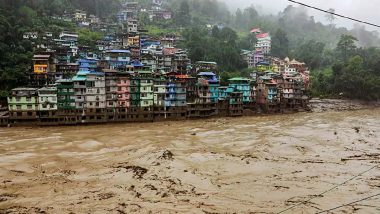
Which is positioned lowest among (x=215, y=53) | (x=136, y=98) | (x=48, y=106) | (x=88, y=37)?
(x=48, y=106)

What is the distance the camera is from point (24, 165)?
18.4 meters

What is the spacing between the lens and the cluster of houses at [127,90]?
31.1m

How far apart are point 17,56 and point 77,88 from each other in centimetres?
1169

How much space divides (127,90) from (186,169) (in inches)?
685

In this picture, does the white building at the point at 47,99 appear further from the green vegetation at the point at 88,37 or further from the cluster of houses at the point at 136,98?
the green vegetation at the point at 88,37

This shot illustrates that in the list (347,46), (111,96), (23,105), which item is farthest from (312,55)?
(23,105)

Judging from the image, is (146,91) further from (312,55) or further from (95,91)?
(312,55)

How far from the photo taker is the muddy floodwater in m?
12.9

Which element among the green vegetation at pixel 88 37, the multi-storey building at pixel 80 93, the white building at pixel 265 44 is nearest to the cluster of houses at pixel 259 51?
the white building at pixel 265 44

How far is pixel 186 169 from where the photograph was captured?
17609 mm

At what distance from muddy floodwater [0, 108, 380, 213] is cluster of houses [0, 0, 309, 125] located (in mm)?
2106

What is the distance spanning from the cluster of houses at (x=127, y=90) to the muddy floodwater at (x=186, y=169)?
2.11 metres

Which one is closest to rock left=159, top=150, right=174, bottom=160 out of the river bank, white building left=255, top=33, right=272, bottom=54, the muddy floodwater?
the muddy floodwater

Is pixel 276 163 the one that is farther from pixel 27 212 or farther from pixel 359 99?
pixel 359 99
